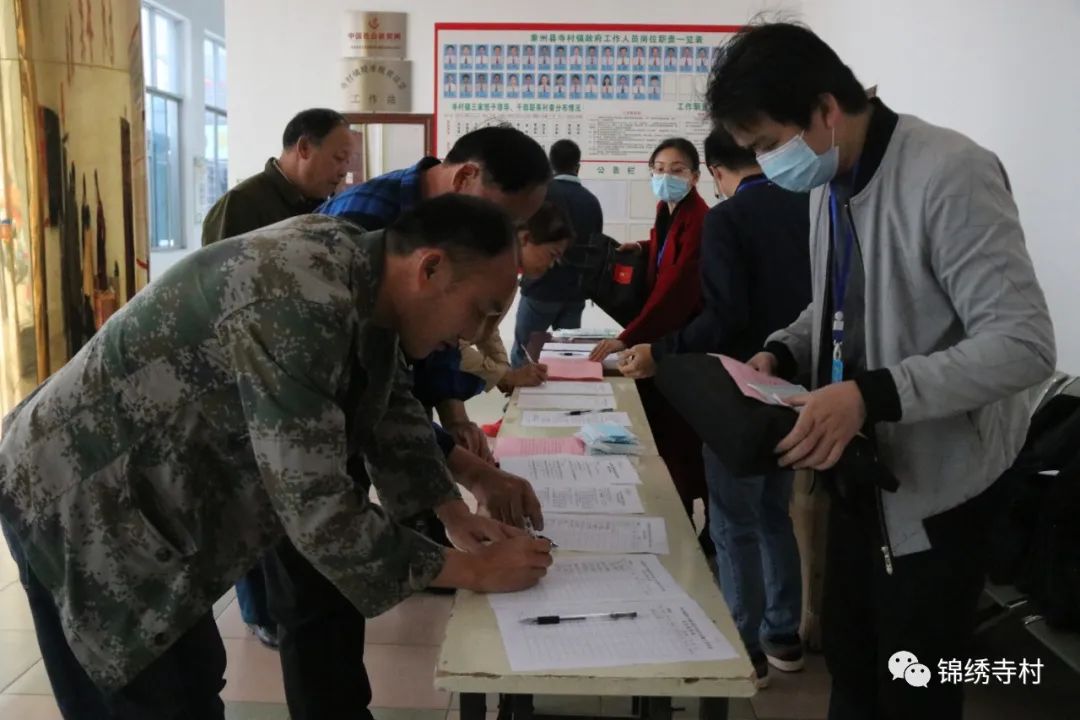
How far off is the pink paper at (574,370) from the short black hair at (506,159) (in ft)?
3.15

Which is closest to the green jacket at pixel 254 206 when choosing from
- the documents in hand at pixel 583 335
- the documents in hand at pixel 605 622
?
the documents in hand at pixel 583 335

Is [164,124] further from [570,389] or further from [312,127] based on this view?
[570,389]

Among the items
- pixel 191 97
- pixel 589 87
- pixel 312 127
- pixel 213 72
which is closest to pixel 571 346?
pixel 312 127

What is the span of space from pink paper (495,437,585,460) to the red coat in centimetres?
86

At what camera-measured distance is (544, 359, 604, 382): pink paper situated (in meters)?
2.55

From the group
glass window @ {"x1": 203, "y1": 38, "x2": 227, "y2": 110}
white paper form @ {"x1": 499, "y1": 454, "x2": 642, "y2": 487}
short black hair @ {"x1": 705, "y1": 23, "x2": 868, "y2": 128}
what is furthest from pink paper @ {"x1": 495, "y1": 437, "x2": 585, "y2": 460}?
glass window @ {"x1": 203, "y1": 38, "x2": 227, "y2": 110}

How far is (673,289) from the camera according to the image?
2594mm

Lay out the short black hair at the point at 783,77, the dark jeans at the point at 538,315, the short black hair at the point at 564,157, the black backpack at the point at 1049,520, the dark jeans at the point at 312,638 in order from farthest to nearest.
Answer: the short black hair at the point at 564,157, the dark jeans at the point at 538,315, the black backpack at the point at 1049,520, the dark jeans at the point at 312,638, the short black hair at the point at 783,77

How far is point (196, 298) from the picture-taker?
93 centimetres

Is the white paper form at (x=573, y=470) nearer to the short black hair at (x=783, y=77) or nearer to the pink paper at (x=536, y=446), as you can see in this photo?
the pink paper at (x=536, y=446)

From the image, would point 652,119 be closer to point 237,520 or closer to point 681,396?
point 681,396

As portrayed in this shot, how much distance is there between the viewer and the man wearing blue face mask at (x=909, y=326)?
3.34 feet

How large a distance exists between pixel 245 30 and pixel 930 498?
16.8ft

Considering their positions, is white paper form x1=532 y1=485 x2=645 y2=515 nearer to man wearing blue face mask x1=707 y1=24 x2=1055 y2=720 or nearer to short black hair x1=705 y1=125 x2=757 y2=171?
man wearing blue face mask x1=707 y1=24 x2=1055 y2=720
